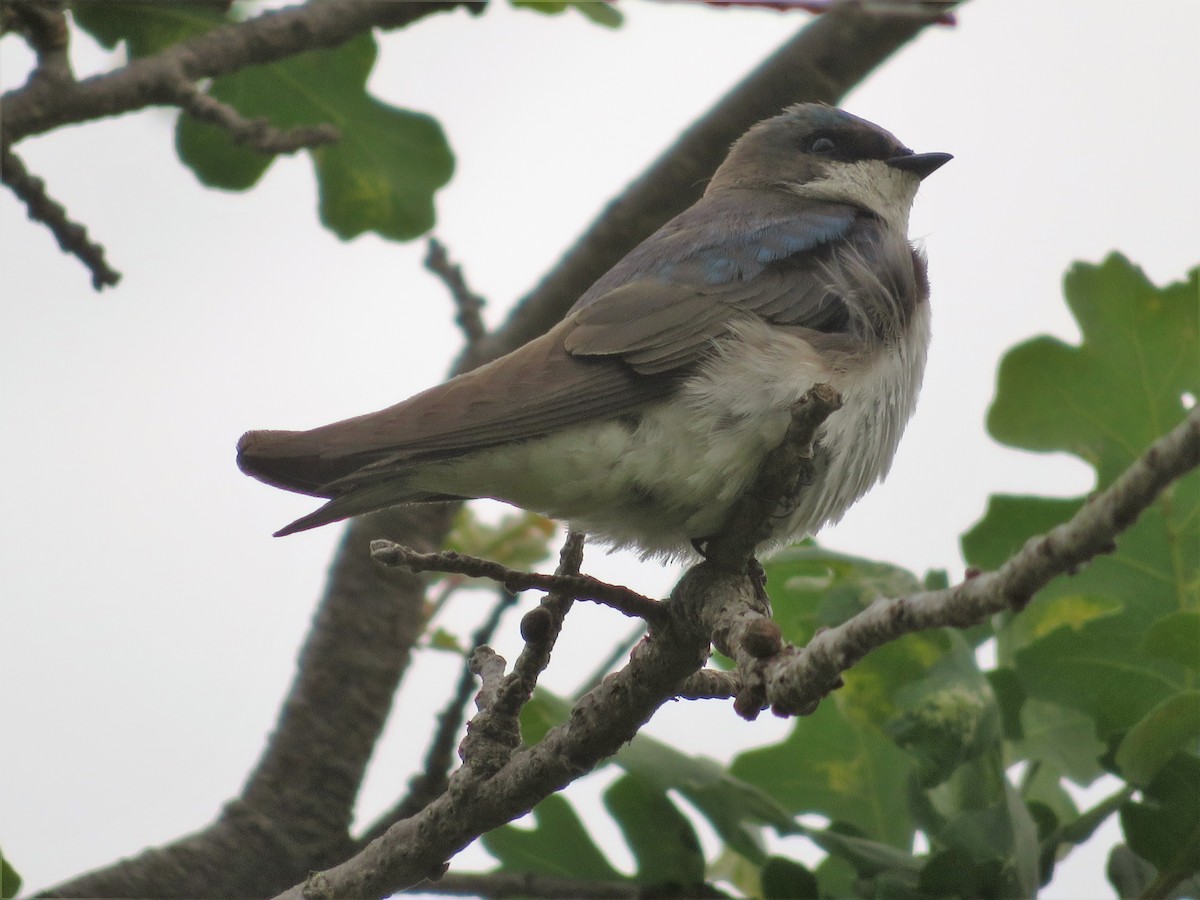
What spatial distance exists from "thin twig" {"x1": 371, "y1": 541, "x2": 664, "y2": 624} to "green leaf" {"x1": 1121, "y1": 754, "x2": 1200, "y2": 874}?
1.05m

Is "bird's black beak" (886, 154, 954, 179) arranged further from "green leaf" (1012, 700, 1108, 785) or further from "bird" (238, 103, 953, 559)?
"green leaf" (1012, 700, 1108, 785)

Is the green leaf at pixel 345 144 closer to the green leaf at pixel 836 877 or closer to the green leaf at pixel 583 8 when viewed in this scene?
the green leaf at pixel 583 8

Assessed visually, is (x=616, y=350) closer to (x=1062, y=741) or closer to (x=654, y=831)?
(x=654, y=831)

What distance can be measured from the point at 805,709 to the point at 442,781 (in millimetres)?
1823

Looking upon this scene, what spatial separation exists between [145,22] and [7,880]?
7.78 ft

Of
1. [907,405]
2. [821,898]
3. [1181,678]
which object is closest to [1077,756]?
[1181,678]

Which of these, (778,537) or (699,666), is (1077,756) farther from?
(699,666)

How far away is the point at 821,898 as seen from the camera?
3113 millimetres

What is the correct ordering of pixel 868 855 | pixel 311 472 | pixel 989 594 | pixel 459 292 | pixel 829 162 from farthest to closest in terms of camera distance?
1. pixel 829 162
2. pixel 459 292
3. pixel 868 855
4. pixel 311 472
5. pixel 989 594

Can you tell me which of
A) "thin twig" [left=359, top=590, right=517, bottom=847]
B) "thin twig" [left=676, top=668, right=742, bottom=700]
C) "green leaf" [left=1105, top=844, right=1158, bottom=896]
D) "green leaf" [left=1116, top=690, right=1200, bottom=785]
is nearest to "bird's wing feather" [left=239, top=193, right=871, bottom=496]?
"thin twig" [left=359, top=590, right=517, bottom=847]

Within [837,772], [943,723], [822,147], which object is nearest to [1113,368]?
[943,723]

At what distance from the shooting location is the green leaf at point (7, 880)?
2.54m

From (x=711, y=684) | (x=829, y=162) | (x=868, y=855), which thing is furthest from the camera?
(x=829, y=162)

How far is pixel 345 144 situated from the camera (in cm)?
435
